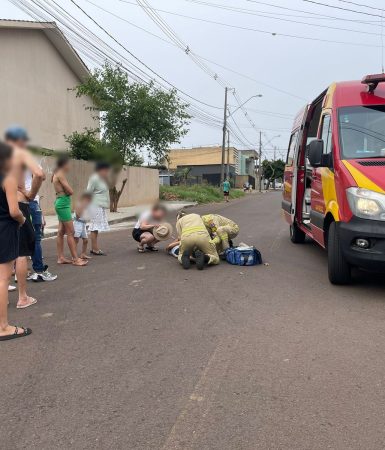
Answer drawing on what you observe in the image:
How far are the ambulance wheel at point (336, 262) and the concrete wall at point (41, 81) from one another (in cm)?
1282

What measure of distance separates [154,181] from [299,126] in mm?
18318

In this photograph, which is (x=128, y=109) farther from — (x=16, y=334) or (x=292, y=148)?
(x=16, y=334)

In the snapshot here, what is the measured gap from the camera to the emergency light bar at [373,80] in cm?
621

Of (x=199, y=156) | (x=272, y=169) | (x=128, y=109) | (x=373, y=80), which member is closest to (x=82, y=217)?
(x=373, y=80)

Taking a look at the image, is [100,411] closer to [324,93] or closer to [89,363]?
[89,363]

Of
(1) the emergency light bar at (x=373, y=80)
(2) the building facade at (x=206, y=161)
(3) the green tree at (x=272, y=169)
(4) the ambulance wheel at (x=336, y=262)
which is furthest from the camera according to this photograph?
(3) the green tree at (x=272, y=169)

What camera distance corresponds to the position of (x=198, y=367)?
377 cm

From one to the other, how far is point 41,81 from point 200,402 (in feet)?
65.2

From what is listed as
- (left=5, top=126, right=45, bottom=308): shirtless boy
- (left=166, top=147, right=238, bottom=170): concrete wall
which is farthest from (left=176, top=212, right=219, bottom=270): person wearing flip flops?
(left=166, top=147, right=238, bottom=170): concrete wall

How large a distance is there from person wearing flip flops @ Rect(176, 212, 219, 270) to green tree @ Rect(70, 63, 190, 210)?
11.0 metres

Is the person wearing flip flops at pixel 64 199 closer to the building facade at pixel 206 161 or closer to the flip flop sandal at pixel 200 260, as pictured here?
the flip flop sandal at pixel 200 260


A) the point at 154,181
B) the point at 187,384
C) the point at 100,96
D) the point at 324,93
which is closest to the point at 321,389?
the point at 187,384

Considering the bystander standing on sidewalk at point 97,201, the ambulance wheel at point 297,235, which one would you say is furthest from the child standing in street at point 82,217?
the ambulance wheel at point 297,235

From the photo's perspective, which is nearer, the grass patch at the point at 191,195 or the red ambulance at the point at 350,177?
the red ambulance at the point at 350,177
